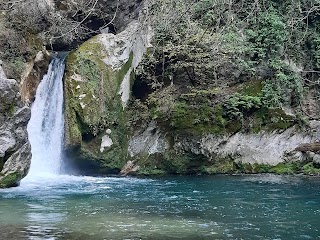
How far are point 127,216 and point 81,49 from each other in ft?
32.6

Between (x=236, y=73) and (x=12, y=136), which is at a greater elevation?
(x=236, y=73)

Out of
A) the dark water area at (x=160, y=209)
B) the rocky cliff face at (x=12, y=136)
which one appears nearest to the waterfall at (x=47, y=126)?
the dark water area at (x=160, y=209)

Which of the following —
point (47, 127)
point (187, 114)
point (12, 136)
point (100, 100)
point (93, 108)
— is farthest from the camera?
point (100, 100)

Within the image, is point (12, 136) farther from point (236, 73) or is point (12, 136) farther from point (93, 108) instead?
point (236, 73)

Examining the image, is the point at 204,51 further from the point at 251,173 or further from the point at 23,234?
the point at 23,234

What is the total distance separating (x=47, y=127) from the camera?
16.7 m

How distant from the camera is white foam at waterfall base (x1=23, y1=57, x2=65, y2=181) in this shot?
16250 millimetres

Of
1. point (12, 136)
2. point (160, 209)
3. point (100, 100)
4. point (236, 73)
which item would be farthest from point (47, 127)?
point (160, 209)

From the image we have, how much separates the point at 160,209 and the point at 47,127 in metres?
7.63

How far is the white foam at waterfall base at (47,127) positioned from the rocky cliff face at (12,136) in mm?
2114

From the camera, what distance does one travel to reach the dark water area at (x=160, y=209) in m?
8.17

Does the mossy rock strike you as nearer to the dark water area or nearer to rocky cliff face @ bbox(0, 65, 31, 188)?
the dark water area

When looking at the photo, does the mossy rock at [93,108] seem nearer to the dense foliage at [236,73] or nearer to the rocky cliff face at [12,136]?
the dense foliage at [236,73]

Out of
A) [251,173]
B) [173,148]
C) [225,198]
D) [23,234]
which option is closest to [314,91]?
[251,173]
